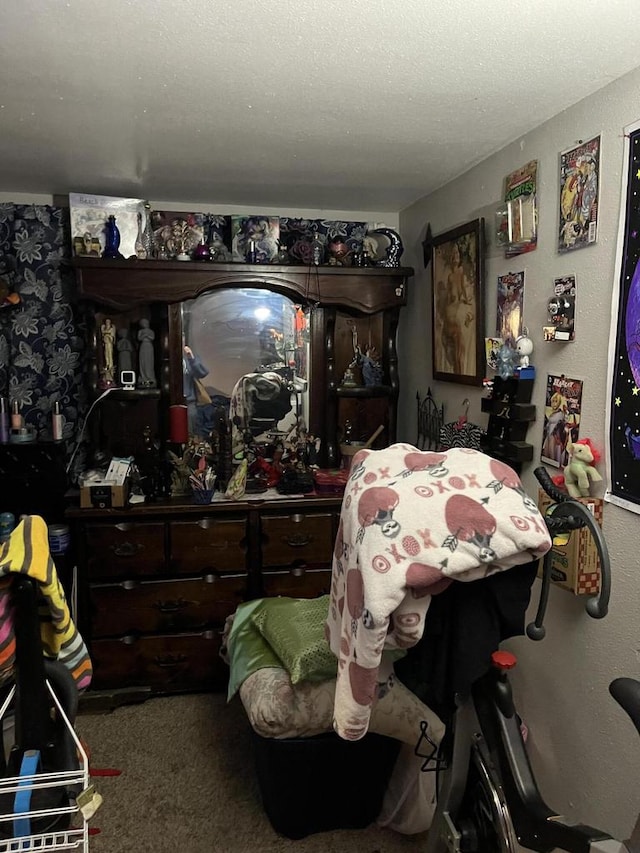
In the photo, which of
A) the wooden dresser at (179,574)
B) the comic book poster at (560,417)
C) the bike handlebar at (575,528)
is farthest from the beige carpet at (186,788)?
the comic book poster at (560,417)

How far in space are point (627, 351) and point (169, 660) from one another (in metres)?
2.19

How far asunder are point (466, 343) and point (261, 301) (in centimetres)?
108

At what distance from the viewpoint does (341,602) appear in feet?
4.48

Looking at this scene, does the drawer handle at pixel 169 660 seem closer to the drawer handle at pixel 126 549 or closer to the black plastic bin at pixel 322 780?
the drawer handle at pixel 126 549

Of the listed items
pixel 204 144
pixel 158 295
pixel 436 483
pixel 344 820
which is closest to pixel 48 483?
pixel 158 295

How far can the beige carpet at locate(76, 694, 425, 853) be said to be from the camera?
1.99 m

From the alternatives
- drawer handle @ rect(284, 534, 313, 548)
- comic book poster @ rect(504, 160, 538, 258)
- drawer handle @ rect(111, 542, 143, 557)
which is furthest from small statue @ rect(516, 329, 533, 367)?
drawer handle @ rect(111, 542, 143, 557)

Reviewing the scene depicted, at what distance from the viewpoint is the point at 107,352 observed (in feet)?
9.62

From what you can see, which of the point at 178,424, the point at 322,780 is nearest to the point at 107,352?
the point at 178,424

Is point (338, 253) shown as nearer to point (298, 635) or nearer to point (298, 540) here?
point (298, 540)

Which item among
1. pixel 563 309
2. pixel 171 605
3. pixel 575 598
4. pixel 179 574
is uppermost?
pixel 563 309

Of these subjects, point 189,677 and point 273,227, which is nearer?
point 189,677

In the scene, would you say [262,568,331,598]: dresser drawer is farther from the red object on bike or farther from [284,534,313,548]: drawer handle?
the red object on bike

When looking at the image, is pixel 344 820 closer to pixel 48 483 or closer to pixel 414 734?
pixel 414 734
